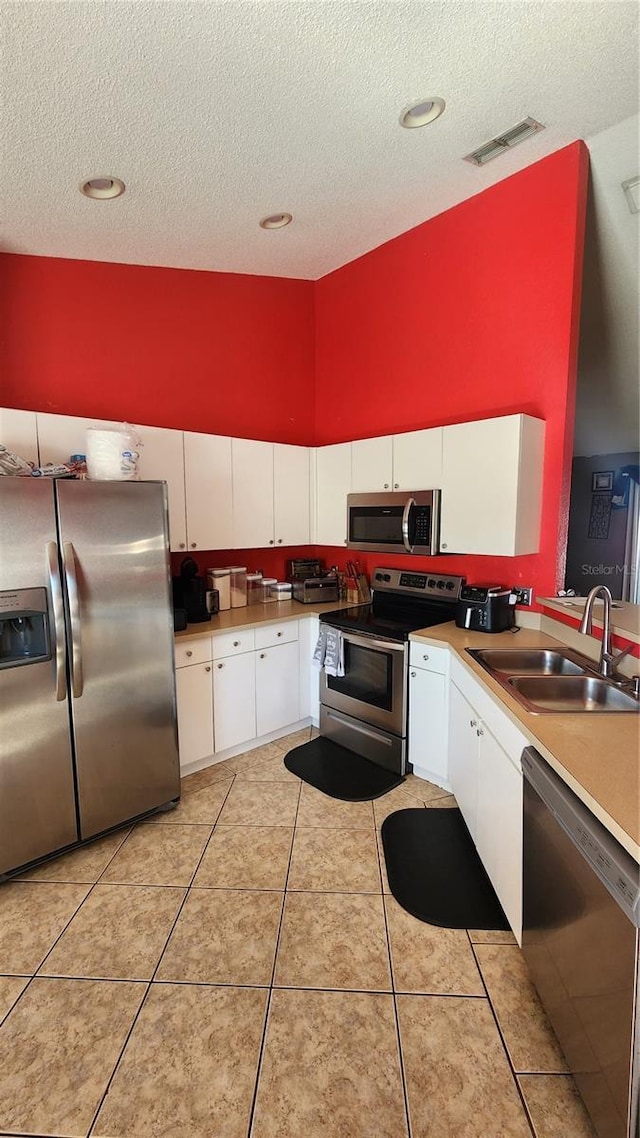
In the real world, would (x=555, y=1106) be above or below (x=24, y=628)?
below

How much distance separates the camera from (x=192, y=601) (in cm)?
289

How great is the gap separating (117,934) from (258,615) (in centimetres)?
175

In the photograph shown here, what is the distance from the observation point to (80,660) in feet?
6.87

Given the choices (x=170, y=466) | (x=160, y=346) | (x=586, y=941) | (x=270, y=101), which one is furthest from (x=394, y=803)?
(x=270, y=101)

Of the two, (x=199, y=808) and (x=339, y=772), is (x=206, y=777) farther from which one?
(x=339, y=772)

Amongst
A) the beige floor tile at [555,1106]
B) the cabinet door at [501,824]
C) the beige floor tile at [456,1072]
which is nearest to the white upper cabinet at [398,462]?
the cabinet door at [501,824]

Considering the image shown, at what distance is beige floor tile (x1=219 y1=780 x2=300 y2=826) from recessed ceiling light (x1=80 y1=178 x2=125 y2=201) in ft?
10.4

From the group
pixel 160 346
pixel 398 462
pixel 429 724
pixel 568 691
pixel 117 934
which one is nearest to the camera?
pixel 117 934

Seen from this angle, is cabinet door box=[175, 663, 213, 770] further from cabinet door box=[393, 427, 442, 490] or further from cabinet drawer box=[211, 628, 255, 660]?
cabinet door box=[393, 427, 442, 490]

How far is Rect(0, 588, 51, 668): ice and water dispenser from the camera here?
1921mm

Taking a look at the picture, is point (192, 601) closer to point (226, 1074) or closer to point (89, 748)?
point (89, 748)

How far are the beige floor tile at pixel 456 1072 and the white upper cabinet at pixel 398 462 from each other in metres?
2.31

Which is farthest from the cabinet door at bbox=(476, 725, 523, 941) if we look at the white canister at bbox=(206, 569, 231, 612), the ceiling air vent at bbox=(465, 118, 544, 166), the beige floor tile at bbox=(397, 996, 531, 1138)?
the ceiling air vent at bbox=(465, 118, 544, 166)

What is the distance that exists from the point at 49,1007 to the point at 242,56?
3.26 meters
